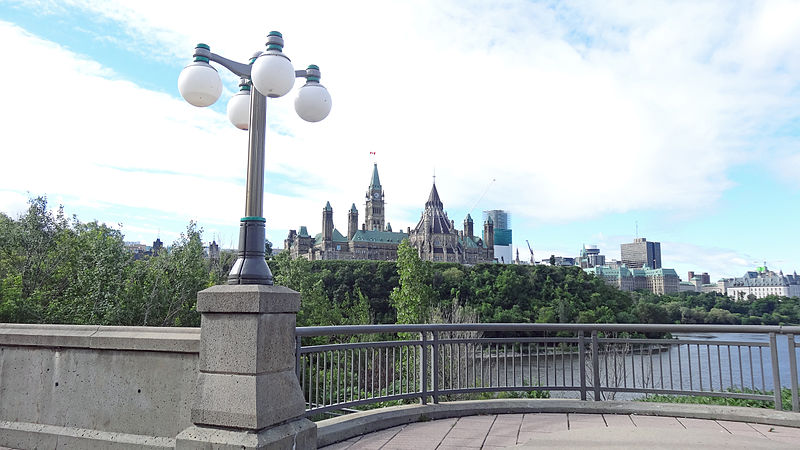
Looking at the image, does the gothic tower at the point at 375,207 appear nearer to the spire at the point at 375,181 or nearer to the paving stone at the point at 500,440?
the spire at the point at 375,181

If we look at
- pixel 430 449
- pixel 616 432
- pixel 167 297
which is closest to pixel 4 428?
pixel 430 449

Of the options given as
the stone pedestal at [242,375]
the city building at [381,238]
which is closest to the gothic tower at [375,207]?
the city building at [381,238]

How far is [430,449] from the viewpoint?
203 inches

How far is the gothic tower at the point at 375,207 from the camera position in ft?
488

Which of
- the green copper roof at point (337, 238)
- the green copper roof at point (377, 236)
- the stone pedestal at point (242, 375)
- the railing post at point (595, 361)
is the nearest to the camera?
the stone pedestal at point (242, 375)

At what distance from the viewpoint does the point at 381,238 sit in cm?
14125

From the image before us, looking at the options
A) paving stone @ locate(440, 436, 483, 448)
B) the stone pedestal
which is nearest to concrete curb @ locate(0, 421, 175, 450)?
the stone pedestal

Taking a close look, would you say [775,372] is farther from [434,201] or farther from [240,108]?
[434,201]

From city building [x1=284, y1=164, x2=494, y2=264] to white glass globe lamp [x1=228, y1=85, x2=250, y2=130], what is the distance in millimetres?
123497

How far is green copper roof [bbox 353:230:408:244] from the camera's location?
138m

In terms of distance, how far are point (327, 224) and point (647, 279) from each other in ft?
388

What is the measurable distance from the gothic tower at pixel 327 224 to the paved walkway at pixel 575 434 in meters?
130

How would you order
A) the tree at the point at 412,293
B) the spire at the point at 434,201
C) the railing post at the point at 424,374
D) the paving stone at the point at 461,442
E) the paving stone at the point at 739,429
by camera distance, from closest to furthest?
the paving stone at the point at 461,442
the paving stone at the point at 739,429
the railing post at the point at 424,374
the tree at the point at 412,293
the spire at the point at 434,201

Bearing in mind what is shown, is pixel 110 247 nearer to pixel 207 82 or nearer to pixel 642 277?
pixel 207 82
